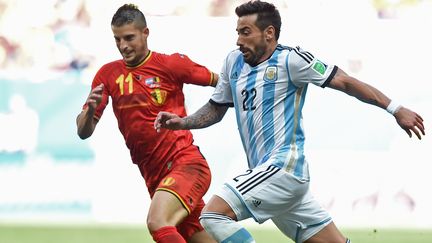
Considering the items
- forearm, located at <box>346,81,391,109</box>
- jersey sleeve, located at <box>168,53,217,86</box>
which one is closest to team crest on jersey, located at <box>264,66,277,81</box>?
forearm, located at <box>346,81,391,109</box>

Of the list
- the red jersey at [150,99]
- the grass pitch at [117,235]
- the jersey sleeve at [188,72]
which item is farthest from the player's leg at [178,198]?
the grass pitch at [117,235]

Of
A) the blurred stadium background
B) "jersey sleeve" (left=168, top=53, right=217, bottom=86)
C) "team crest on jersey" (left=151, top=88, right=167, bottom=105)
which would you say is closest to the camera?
"team crest on jersey" (left=151, top=88, right=167, bottom=105)

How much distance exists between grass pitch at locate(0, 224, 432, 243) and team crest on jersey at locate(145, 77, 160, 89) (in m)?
2.71

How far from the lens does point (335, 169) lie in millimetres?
11719

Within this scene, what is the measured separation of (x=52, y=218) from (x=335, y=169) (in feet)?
8.96

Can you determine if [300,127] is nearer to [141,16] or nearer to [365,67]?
[141,16]

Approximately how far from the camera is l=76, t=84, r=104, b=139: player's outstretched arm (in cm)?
795

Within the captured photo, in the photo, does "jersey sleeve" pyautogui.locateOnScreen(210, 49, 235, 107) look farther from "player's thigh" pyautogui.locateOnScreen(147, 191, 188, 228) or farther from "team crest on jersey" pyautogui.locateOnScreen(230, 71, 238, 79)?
"player's thigh" pyautogui.locateOnScreen(147, 191, 188, 228)

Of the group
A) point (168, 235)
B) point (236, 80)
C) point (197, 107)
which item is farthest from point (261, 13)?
point (197, 107)

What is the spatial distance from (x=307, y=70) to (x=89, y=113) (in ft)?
5.12

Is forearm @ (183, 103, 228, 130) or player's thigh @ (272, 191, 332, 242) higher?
forearm @ (183, 103, 228, 130)

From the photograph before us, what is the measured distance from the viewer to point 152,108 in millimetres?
8492

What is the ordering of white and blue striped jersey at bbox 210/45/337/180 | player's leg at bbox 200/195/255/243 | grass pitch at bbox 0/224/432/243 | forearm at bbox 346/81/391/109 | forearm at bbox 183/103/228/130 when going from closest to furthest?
1. player's leg at bbox 200/195/255/243
2. forearm at bbox 346/81/391/109
3. white and blue striped jersey at bbox 210/45/337/180
4. forearm at bbox 183/103/228/130
5. grass pitch at bbox 0/224/432/243

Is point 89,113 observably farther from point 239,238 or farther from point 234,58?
point 239,238
